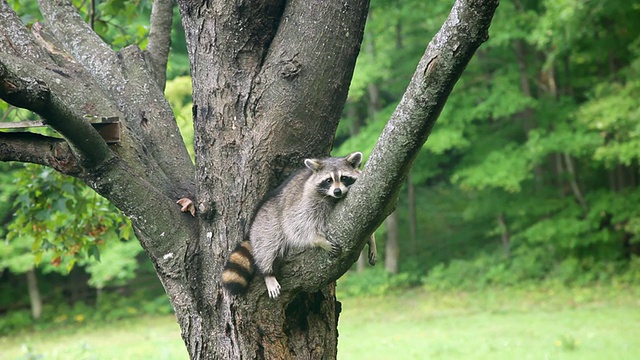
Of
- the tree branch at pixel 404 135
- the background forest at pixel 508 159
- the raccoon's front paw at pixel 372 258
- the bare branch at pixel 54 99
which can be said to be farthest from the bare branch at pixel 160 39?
the background forest at pixel 508 159

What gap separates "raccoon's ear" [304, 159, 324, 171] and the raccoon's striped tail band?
580 millimetres

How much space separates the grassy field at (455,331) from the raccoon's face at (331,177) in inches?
136

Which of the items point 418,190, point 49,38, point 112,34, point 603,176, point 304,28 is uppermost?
point 418,190

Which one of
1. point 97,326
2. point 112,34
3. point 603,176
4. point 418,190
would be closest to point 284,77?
point 112,34

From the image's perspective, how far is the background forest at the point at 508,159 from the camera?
1352 cm

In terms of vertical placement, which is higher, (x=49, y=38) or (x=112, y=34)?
(x=112, y=34)

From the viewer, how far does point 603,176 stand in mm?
17531

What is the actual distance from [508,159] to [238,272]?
12.1m

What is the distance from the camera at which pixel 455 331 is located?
452 inches

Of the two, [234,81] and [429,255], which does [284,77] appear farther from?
[429,255]

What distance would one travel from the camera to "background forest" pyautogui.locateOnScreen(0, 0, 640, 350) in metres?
13.5

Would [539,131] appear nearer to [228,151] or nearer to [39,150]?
[228,151]

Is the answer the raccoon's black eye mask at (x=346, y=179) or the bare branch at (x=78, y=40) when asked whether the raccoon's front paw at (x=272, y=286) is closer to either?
the raccoon's black eye mask at (x=346, y=179)

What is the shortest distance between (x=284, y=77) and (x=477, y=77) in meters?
13.2
